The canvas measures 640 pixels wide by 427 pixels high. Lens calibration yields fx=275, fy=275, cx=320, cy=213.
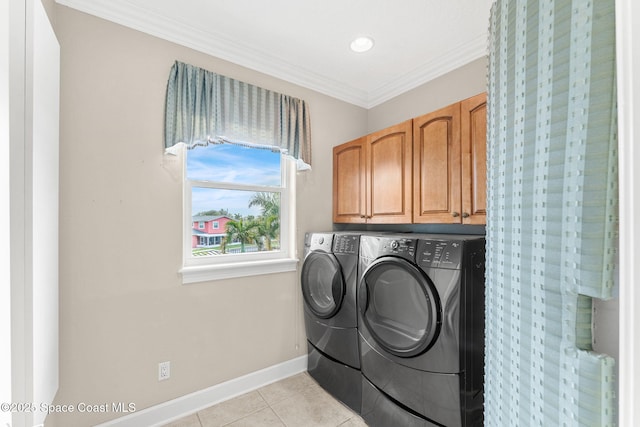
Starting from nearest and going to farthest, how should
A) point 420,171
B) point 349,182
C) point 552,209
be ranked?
point 552,209, point 420,171, point 349,182

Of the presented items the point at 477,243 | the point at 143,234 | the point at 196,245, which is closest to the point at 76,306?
the point at 143,234

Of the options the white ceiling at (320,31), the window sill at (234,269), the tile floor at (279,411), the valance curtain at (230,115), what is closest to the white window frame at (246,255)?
the window sill at (234,269)

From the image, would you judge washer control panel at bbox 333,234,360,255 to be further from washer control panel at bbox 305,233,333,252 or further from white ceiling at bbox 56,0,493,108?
white ceiling at bbox 56,0,493,108

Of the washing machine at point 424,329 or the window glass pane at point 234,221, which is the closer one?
the washing machine at point 424,329

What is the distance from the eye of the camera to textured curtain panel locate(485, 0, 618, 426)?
584 mm

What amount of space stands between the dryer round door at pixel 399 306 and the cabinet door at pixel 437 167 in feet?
1.67

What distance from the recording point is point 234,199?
7.44ft

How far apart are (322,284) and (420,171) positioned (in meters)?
1.15

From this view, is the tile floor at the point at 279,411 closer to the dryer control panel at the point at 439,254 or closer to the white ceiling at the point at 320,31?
the dryer control panel at the point at 439,254

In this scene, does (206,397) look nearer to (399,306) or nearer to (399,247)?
(399,306)

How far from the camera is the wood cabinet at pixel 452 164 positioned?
5.31 ft

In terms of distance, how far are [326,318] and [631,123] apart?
79.2 inches

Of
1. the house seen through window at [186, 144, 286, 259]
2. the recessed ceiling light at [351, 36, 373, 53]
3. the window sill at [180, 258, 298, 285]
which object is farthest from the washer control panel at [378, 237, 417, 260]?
the recessed ceiling light at [351, 36, 373, 53]

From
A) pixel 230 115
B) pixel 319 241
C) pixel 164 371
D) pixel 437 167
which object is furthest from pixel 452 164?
pixel 164 371
